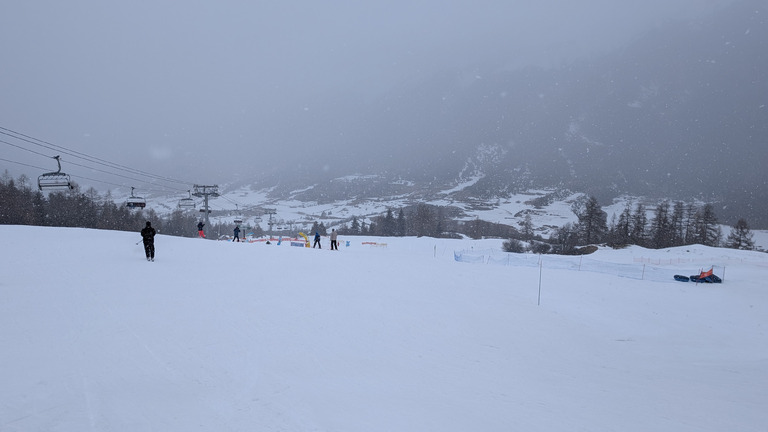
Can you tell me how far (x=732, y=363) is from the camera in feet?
26.9

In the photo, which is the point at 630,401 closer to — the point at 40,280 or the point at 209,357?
the point at 209,357

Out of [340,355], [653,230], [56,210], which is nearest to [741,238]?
[653,230]

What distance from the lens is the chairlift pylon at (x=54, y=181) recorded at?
2102 centimetres

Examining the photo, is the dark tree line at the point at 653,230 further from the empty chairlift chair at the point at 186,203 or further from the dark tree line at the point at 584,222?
the empty chairlift chair at the point at 186,203

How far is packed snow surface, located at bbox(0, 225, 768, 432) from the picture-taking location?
4359 millimetres

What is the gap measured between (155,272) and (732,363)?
17.7m

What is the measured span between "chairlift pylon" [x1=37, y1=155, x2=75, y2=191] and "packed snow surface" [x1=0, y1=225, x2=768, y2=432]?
844 cm

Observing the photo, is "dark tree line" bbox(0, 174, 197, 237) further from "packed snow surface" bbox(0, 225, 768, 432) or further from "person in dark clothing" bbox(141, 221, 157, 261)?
"packed snow surface" bbox(0, 225, 768, 432)

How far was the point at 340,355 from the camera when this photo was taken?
640 cm

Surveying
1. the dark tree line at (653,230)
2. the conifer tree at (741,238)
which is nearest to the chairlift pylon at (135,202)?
the dark tree line at (653,230)

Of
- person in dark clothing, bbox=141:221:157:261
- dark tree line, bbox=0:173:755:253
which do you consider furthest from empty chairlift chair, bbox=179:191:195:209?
person in dark clothing, bbox=141:221:157:261

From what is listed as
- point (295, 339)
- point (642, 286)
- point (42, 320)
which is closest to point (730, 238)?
point (642, 286)

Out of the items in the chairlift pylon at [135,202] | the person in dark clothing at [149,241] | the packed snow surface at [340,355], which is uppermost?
the chairlift pylon at [135,202]

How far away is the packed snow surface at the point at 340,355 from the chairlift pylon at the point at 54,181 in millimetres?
8440
